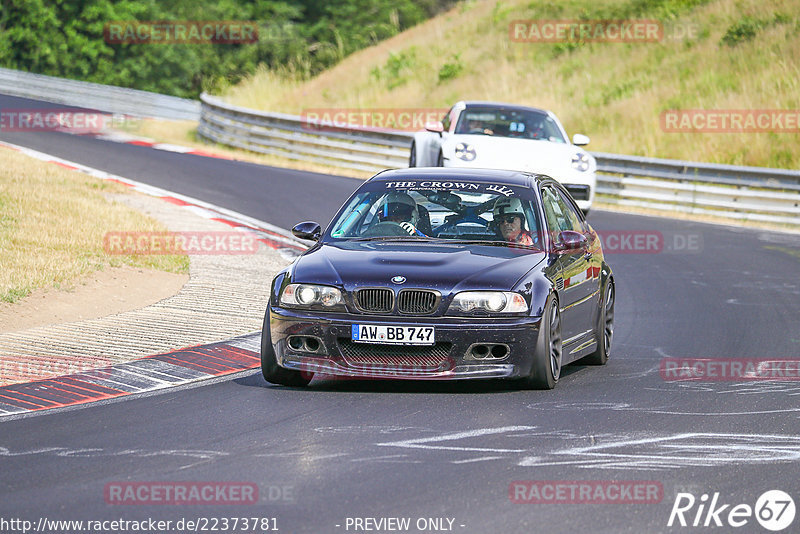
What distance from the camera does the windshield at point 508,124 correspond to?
1970 centimetres

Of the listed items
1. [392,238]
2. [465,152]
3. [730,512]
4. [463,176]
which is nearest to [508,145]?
[465,152]

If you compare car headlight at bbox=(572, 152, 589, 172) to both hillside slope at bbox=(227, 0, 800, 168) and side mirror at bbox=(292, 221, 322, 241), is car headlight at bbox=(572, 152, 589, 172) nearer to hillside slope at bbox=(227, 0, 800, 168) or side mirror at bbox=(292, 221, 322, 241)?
side mirror at bbox=(292, 221, 322, 241)

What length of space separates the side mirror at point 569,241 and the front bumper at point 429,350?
1.11 meters

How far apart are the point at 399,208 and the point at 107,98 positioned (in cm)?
3389

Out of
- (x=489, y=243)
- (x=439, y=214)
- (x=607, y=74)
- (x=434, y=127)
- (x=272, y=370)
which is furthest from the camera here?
(x=607, y=74)

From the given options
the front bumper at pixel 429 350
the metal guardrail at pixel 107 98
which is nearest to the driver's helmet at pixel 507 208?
the front bumper at pixel 429 350

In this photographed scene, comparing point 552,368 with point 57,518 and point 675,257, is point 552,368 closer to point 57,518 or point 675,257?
point 57,518

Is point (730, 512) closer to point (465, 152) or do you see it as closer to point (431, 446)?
point (431, 446)

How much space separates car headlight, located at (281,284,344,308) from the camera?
886cm

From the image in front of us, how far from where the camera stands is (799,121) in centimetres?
3014

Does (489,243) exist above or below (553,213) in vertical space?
below

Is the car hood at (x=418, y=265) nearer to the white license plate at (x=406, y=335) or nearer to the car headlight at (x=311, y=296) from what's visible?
the car headlight at (x=311, y=296)

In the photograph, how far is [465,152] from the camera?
18.8 metres

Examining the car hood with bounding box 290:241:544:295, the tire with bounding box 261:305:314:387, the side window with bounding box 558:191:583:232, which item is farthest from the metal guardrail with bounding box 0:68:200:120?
the tire with bounding box 261:305:314:387
